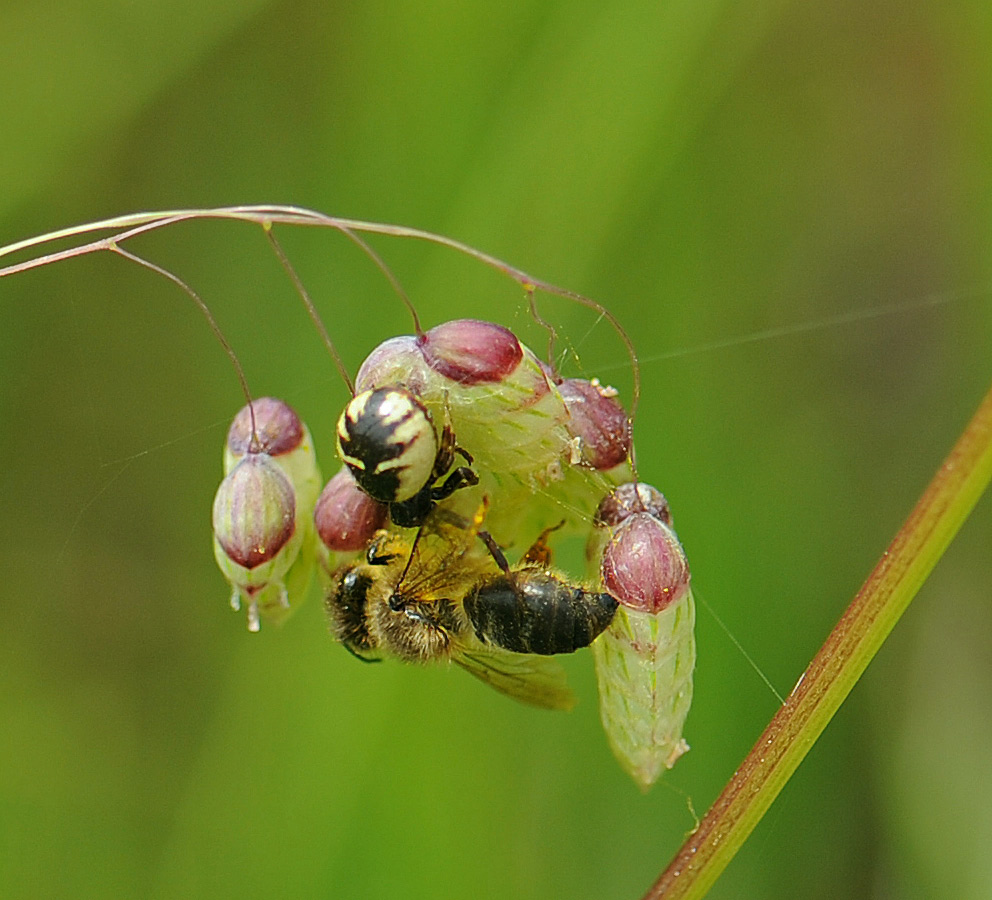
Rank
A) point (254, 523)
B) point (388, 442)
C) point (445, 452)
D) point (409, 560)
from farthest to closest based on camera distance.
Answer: point (409, 560) → point (254, 523) → point (445, 452) → point (388, 442)

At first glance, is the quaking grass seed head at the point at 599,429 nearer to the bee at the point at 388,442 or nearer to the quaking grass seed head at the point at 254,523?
the bee at the point at 388,442

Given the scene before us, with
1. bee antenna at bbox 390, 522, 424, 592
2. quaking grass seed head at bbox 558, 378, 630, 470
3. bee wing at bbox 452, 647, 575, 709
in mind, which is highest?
quaking grass seed head at bbox 558, 378, 630, 470

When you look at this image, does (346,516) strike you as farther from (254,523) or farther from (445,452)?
(445,452)

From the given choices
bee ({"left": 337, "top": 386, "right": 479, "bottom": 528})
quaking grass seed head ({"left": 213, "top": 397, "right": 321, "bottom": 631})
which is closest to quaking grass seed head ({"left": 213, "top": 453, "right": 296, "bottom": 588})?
quaking grass seed head ({"left": 213, "top": 397, "right": 321, "bottom": 631})

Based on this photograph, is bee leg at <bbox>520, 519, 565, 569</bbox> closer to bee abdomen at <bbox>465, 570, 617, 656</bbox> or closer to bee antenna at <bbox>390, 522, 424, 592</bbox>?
bee abdomen at <bbox>465, 570, 617, 656</bbox>

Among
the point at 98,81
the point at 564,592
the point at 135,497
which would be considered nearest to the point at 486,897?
the point at 564,592

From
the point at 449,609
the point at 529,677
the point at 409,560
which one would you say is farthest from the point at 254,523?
the point at 529,677

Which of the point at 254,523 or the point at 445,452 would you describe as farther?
the point at 254,523
